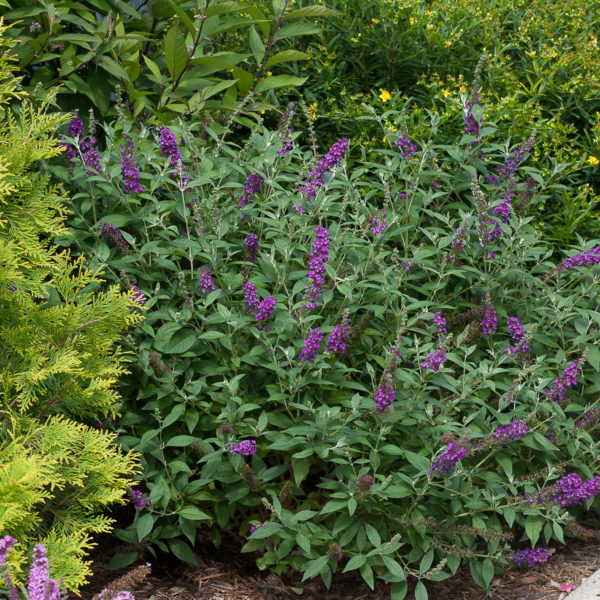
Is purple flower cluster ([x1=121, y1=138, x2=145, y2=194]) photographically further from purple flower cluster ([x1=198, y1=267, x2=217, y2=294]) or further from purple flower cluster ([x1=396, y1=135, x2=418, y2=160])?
purple flower cluster ([x1=396, y1=135, x2=418, y2=160])

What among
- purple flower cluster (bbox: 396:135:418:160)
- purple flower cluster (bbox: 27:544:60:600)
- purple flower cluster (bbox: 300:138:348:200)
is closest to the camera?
purple flower cluster (bbox: 27:544:60:600)

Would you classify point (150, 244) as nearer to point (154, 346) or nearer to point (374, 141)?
point (154, 346)

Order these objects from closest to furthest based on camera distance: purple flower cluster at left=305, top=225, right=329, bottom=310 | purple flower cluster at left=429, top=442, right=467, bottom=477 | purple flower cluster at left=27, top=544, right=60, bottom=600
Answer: purple flower cluster at left=27, top=544, right=60, bottom=600
purple flower cluster at left=429, top=442, right=467, bottom=477
purple flower cluster at left=305, top=225, right=329, bottom=310

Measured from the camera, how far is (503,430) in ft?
10.7

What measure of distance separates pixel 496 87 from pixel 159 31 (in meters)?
2.40

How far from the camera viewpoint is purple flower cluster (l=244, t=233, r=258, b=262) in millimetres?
3649

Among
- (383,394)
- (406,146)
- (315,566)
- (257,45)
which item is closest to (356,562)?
(315,566)

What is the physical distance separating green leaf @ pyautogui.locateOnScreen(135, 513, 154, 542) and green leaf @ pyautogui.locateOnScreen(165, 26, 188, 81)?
2.49 meters

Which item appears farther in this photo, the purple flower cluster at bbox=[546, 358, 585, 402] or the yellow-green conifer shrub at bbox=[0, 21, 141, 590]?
the purple flower cluster at bbox=[546, 358, 585, 402]

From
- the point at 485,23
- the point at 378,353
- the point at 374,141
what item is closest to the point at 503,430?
the point at 378,353

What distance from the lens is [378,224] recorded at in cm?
367

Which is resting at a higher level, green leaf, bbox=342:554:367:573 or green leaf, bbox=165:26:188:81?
green leaf, bbox=165:26:188:81

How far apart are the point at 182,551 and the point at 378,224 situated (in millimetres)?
1799

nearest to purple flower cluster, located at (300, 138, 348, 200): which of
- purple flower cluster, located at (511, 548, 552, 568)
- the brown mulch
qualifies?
the brown mulch
